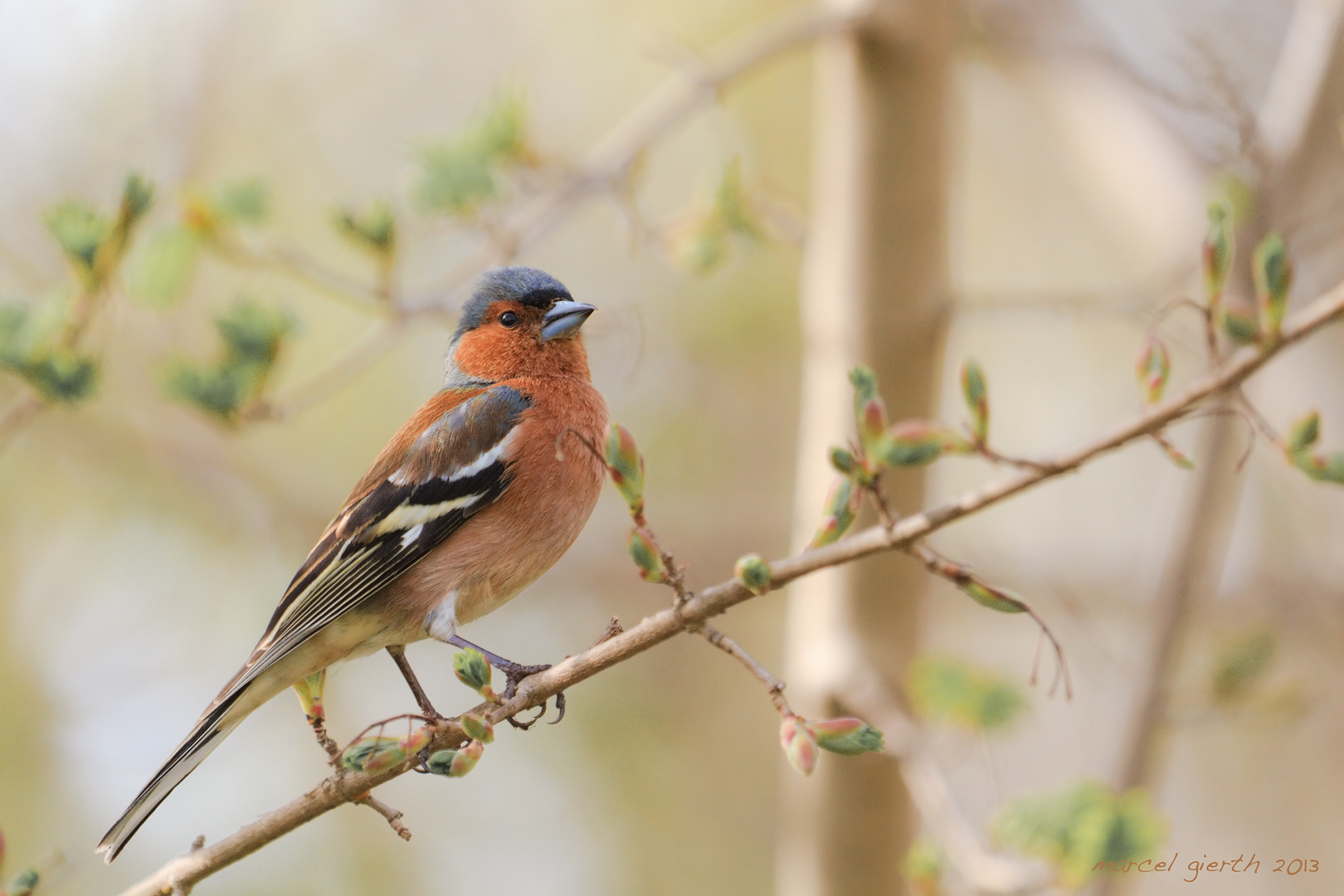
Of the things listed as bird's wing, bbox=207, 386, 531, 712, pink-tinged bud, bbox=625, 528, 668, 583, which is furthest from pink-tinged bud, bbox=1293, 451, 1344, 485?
bird's wing, bbox=207, 386, 531, 712

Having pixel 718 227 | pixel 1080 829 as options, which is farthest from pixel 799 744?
pixel 718 227

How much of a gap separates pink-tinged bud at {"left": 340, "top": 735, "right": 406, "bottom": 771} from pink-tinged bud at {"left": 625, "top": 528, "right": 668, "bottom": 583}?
0.68 m

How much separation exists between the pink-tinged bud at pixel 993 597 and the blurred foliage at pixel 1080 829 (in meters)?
1.10

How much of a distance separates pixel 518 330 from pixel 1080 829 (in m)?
2.43

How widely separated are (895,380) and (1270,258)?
255 cm

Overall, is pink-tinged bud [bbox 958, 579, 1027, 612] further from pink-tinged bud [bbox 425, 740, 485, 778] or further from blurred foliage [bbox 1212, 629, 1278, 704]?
blurred foliage [bbox 1212, 629, 1278, 704]

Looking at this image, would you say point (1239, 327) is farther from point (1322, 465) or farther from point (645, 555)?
point (645, 555)

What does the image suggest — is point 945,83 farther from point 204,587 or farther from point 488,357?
point 204,587

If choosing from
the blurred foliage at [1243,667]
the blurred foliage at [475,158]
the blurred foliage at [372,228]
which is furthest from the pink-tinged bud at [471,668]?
the blurred foliage at [1243,667]

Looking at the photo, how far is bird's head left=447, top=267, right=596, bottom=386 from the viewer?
153 inches

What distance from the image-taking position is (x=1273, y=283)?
1.67 meters

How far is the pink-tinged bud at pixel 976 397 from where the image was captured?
1762 millimetres

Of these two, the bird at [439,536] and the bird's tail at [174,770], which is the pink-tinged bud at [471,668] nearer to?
the bird at [439,536]

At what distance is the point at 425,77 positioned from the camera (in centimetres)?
971
